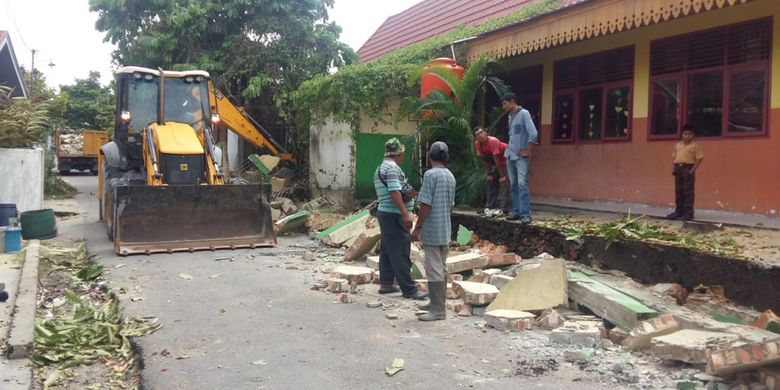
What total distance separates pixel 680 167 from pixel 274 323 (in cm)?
571

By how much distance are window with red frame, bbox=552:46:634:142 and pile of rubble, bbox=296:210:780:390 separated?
440 centimetres

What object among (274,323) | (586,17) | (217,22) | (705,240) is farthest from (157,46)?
(705,240)

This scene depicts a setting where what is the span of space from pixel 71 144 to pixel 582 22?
103ft

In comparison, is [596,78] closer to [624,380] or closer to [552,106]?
[552,106]

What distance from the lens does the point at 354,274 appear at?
7.46 meters

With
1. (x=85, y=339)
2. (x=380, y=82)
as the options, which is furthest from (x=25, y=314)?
(x=380, y=82)

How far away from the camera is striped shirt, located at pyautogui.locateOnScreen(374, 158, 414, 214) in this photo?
6535mm

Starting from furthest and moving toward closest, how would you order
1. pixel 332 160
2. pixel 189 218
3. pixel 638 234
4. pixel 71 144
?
pixel 71 144 < pixel 332 160 < pixel 189 218 < pixel 638 234

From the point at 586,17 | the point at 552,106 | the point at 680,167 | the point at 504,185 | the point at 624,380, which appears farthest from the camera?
the point at 552,106

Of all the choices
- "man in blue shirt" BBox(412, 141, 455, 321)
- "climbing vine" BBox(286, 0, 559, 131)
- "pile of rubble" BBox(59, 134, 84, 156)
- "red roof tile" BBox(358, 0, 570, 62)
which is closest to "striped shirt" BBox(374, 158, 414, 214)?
"man in blue shirt" BBox(412, 141, 455, 321)

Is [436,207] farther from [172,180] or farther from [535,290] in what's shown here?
[172,180]

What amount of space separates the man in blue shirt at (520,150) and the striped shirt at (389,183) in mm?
2355

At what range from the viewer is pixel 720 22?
29.9 ft

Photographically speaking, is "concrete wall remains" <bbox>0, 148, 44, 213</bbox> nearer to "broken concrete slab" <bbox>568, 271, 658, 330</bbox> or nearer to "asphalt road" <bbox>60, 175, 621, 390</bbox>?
"asphalt road" <bbox>60, 175, 621, 390</bbox>
